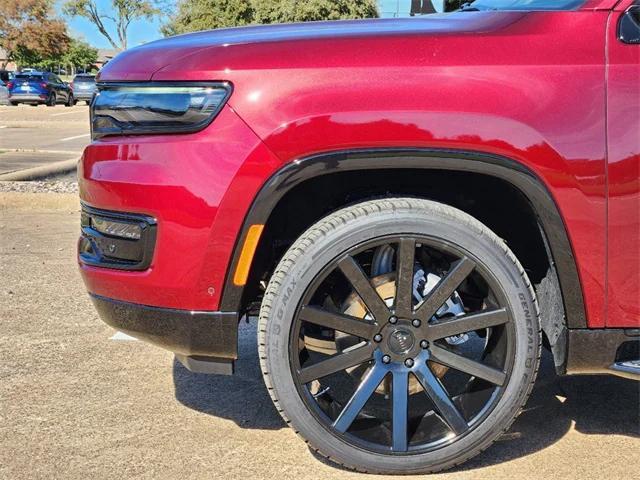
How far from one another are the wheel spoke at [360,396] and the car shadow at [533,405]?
29 cm

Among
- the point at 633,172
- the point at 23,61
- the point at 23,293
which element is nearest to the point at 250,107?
the point at 633,172

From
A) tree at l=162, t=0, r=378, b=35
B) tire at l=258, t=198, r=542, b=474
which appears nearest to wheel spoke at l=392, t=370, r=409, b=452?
tire at l=258, t=198, r=542, b=474

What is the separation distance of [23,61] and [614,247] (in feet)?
243

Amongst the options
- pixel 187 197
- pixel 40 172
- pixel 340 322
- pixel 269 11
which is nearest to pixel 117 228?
pixel 187 197

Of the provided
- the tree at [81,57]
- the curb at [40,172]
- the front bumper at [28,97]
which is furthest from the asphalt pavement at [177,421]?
the tree at [81,57]

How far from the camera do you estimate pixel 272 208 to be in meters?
2.40

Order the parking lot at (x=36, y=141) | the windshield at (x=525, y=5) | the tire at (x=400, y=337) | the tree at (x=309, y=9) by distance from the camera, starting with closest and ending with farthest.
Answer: the tire at (x=400, y=337)
the windshield at (x=525, y=5)
the parking lot at (x=36, y=141)
the tree at (x=309, y=9)

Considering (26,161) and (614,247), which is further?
(26,161)

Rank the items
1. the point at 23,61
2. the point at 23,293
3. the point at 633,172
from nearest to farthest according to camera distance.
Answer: the point at 633,172, the point at 23,293, the point at 23,61

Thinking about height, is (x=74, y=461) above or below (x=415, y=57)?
below

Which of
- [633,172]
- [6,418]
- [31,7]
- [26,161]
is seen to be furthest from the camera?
[31,7]

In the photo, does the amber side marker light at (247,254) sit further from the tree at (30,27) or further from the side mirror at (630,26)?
the tree at (30,27)

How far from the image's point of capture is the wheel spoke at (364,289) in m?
2.44

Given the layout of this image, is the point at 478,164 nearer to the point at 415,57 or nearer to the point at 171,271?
the point at 415,57
